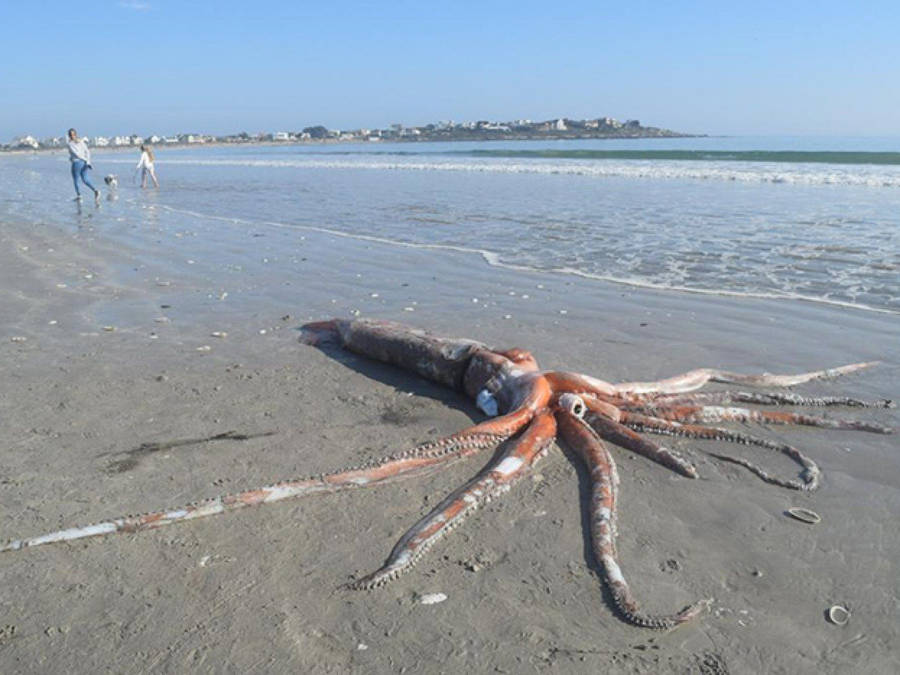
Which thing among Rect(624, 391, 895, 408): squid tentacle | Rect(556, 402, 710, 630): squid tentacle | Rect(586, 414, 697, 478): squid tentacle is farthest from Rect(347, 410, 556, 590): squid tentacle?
Rect(624, 391, 895, 408): squid tentacle

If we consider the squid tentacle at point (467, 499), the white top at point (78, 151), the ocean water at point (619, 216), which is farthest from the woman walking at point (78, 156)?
the squid tentacle at point (467, 499)

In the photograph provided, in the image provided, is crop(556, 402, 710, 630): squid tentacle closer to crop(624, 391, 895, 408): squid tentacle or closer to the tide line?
crop(624, 391, 895, 408): squid tentacle

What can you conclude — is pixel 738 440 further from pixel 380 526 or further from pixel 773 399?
pixel 380 526

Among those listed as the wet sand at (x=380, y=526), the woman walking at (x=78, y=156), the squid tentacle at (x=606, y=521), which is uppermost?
the woman walking at (x=78, y=156)

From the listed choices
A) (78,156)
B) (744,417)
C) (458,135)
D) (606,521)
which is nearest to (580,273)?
(744,417)

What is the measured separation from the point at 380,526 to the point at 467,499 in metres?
0.44

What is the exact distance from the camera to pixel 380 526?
3.46 metres

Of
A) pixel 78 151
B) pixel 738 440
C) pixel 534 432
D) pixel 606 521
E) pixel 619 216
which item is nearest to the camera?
pixel 606 521

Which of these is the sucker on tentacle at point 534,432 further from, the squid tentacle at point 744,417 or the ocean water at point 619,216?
the ocean water at point 619,216

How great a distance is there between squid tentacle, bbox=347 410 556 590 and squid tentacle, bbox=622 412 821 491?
61cm

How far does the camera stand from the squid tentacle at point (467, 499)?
3.09 metres

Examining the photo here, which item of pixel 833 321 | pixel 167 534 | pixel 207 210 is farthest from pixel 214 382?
pixel 207 210

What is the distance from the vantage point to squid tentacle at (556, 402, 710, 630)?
2.79 meters

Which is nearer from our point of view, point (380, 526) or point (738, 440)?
point (380, 526)
